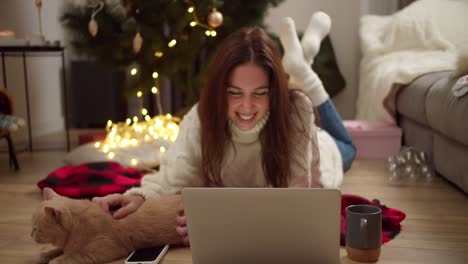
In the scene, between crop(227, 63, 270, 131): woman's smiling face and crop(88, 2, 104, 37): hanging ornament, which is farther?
crop(88, 2, 104, 37): hanging ornament

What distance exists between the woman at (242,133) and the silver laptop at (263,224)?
33 centimetres

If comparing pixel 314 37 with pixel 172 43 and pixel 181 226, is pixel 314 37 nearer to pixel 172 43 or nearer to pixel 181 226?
pixel 172 43

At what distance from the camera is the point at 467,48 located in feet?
5.69

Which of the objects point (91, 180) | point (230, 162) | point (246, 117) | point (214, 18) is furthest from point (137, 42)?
point (246, 117)

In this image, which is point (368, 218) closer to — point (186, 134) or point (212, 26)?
point (186, 134)

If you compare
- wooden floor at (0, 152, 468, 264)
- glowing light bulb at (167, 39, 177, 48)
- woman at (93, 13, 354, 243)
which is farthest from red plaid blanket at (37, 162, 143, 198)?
glowing light bulb at (167, 39, 177, 48)

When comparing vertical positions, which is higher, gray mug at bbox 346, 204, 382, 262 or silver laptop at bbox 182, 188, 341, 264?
silver laptop at bbox 182, 188, 341, 264

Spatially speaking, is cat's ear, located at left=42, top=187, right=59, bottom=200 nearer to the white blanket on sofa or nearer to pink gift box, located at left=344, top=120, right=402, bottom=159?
pink gift box, located at left=344, top=120, right=402, bottom=159

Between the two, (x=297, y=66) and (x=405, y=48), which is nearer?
(x=297, y=66)

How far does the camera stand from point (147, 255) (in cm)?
127

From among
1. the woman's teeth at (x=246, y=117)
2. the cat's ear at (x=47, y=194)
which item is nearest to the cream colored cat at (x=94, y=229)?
the cat's ear at (x=47, y=194)

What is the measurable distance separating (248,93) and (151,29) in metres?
1.40

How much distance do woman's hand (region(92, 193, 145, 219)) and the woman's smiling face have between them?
0.35 m

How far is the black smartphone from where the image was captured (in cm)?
123
